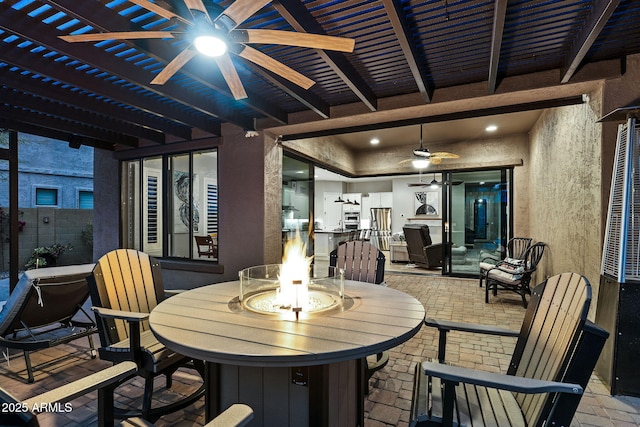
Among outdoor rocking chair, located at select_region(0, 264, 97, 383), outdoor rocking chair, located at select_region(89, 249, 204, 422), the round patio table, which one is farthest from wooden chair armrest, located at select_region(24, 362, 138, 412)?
outdoor rocking chair, located at select_region(0, 264, 97, 383)

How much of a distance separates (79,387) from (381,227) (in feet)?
40.0

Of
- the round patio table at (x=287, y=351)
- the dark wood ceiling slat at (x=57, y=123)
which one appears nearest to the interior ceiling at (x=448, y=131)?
the dark wood ceiling slat at (x=57, y=123)

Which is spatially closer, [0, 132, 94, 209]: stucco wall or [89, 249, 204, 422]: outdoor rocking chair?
[89, 249, 204, 422]: outdoor rocking chair

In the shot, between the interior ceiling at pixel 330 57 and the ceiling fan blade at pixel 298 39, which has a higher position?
the interior ceiling at pixel 330 57

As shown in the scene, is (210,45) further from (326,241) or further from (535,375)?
(326,241)

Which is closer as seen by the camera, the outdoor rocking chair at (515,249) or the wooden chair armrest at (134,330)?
the wooden chair armrest at (134,330)

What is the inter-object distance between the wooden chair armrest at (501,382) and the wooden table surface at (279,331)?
9.4 inches

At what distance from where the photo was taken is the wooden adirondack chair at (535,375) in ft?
3.97

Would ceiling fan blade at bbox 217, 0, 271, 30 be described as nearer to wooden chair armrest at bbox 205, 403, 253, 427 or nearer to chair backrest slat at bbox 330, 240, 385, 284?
wooden chair armrest at bbox 205, 403, 253, 427

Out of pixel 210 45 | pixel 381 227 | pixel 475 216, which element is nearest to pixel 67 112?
pixel 210 45

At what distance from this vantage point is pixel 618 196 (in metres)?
2.49

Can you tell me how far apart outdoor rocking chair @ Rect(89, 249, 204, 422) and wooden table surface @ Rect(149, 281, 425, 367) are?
0.33 m

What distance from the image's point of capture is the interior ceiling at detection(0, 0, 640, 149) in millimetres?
2102

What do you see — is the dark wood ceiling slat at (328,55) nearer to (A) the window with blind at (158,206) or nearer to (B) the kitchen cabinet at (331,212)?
(A) the window with blind at (158,206)
